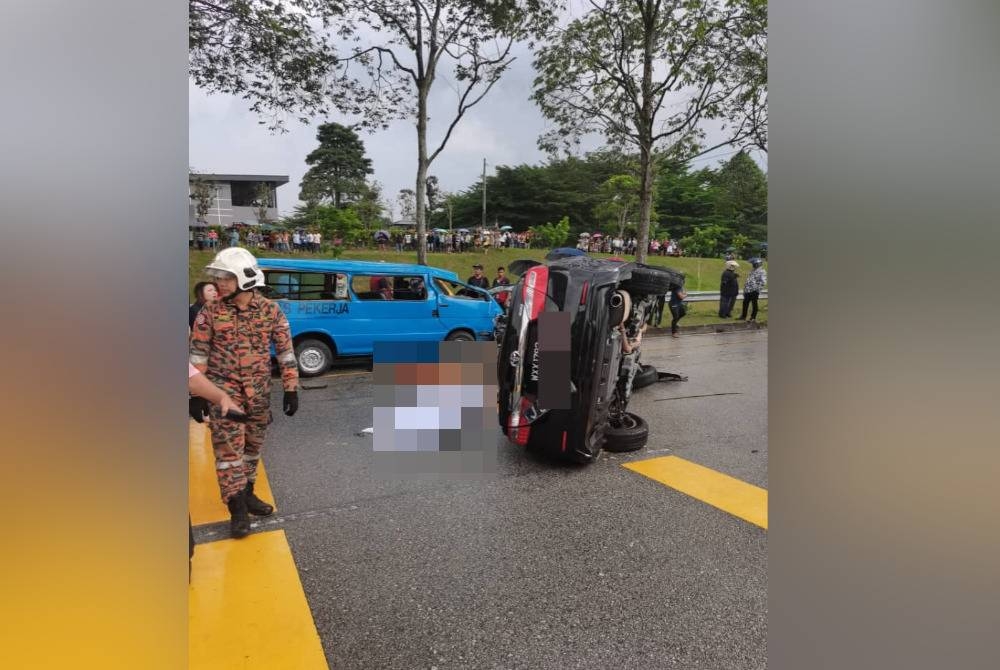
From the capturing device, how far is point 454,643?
2078 mm

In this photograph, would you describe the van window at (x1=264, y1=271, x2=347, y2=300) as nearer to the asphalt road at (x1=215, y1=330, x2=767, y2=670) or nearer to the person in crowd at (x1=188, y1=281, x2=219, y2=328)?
the asphalt road at (x1=215, y1=330, x2=767, y2=670)

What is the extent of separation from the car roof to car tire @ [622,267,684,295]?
10.5 feet

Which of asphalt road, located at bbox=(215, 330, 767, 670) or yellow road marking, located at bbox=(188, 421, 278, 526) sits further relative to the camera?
yellow road marking, located at bbox=(188, 421, 278, 526)

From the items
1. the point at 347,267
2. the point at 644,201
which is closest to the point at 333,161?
the point at 644,201

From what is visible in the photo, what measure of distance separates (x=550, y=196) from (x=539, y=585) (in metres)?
2.20

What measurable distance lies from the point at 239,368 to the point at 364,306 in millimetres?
4332

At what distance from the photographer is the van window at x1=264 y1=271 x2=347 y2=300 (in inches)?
245

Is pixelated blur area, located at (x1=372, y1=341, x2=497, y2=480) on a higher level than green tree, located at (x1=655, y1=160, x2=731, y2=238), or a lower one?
lower

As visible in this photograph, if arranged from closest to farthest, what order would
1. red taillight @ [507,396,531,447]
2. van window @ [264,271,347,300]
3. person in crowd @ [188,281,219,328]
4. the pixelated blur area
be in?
the pixelated blur area
person in crowd @ [188,281,219,328]
red taillight @ [507,396,531,447]
van window @ [264,271,347,300]

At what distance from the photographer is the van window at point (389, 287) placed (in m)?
7.01

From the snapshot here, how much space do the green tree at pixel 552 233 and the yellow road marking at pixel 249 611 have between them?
2.81m

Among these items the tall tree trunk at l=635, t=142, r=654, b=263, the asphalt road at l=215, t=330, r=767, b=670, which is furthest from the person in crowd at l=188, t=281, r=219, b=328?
the tall tree trunk at l=635, t=142, r=654, b=263
